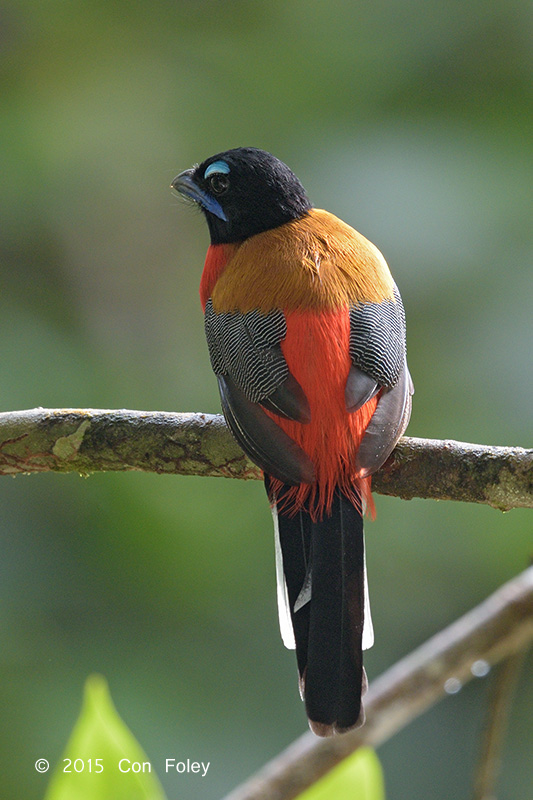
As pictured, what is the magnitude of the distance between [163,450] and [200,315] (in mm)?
2204

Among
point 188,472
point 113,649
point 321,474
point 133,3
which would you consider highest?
point 133,3

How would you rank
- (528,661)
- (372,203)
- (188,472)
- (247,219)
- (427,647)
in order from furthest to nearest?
1. (372,203)
2. (528,661)
3. (247,219)
4. (188,472)
5. (427,647)

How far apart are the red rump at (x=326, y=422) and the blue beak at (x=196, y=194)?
61 centimetres

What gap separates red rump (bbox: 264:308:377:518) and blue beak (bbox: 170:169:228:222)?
23.9 inches

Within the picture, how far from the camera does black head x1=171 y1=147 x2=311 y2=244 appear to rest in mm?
2158

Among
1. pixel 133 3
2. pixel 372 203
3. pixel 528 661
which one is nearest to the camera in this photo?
pixel 528 661

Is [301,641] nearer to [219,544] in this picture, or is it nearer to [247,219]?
[247,219]

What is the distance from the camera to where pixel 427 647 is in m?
1.55

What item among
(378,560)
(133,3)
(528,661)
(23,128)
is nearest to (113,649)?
(378,560)

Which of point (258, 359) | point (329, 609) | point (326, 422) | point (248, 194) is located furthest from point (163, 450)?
point (248, 194)

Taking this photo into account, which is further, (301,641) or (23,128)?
(23,128)

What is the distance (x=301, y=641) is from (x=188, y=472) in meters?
0.49

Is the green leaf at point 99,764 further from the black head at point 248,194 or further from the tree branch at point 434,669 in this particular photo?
the black head at point 248,194

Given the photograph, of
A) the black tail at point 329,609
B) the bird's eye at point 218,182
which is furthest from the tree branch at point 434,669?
the bird's eye at point 218,182
